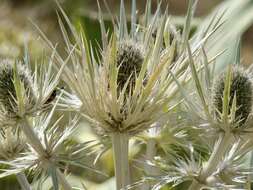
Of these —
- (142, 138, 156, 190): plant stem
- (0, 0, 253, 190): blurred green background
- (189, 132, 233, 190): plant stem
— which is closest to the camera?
(189, 132, 233, 190): plant stem

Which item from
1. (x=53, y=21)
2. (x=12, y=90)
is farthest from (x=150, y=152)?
(x=53, y=21)

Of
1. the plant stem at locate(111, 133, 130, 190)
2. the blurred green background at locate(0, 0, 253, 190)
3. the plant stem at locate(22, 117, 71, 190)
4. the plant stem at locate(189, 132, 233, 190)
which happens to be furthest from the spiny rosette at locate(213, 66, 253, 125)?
the blurred green background at locate(0, 0, 253, 190)

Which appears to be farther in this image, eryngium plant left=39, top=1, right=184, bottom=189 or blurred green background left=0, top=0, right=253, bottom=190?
blurred green background left=0, top=0, right=253, bottom=190

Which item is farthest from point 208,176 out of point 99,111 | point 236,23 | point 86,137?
point 86,137

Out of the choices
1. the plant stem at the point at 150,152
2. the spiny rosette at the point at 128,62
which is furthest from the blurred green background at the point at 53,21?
the spiny rosette at the point at 128,62

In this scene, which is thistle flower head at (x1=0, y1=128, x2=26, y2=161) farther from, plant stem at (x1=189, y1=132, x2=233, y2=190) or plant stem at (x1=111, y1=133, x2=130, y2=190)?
plant stem at (x1=189, y1=132, x2=233, y2=190)

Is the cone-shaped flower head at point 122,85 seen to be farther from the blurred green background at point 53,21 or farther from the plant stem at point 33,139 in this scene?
the blurred green background at point 53,21

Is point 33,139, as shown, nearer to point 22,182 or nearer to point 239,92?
point 22,182
